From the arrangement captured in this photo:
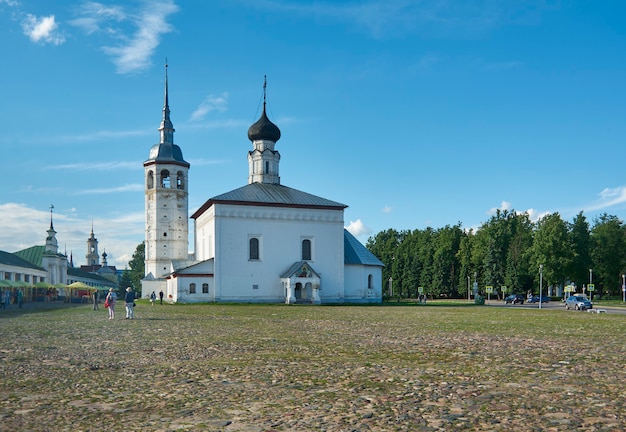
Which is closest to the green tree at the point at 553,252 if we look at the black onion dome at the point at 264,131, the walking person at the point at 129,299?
the black onion dome at the point at 264,131

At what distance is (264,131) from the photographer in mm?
65562

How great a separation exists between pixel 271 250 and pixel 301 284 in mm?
4172

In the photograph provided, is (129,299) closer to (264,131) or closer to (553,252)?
(264,131)

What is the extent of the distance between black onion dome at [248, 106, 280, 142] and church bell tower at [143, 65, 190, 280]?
12.2m

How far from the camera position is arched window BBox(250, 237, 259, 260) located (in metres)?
56.1

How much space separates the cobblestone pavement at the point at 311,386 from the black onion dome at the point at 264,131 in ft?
172

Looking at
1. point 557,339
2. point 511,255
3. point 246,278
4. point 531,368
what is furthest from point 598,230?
point 531,368

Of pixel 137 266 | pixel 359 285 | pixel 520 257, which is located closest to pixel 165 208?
pixel 359 285

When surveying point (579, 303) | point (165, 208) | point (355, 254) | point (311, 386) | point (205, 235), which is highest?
point (165, 208)

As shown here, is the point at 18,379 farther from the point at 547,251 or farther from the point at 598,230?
the point at 598,230

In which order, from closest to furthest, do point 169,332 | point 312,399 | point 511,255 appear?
1. point 312,399
2. point 169,332
3. point 511,255

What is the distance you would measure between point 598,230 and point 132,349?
8172 cm

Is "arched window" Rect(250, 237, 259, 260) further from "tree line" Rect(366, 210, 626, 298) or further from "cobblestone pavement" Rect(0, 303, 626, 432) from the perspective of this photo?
"cobblestone pavement" Rect(0, 303, 626, 432)

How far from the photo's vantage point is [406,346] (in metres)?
13.8
